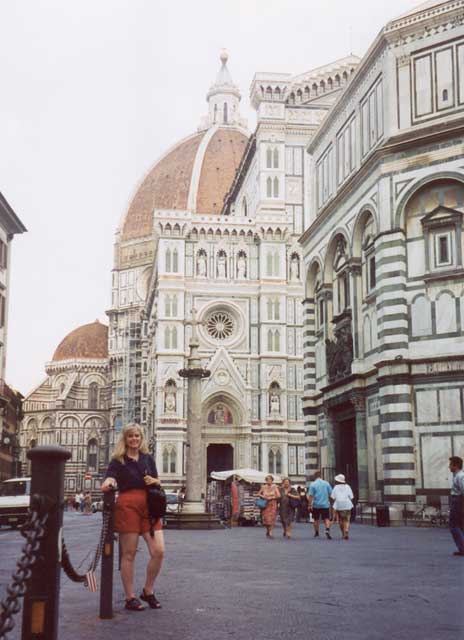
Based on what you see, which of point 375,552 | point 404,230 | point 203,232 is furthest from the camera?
point 203,232

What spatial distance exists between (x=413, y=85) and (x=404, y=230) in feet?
13.6

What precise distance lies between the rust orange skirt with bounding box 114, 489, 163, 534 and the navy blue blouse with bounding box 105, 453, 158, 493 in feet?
0.20

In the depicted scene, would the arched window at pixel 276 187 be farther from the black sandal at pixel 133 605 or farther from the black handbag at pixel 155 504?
the black sandal at pixel 133 605

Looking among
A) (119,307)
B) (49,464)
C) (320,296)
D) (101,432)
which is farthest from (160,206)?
(49,464)

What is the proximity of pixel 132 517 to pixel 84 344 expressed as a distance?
111856 mm

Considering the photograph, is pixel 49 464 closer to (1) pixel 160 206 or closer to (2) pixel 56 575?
(2) pixel 56 575

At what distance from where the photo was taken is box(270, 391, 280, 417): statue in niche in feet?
201

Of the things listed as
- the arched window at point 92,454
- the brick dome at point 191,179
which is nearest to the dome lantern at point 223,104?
the brick dome at point 191,179

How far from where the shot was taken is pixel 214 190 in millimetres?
111938

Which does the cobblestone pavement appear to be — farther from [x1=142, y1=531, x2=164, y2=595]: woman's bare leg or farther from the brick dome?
the brick dome

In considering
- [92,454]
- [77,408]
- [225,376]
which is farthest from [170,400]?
[77,408]

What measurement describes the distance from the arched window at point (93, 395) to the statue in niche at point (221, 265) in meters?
53.1

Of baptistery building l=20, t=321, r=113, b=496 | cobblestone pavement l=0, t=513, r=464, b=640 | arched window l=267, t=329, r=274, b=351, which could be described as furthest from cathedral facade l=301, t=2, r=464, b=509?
baptistery building l=20, t=321, r=113, b=496

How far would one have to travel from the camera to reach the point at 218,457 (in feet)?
204
